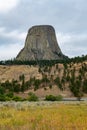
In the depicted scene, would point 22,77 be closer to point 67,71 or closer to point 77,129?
point 67,71

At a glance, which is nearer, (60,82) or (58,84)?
(58,84)

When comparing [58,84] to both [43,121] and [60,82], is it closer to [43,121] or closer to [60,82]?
[60,82]

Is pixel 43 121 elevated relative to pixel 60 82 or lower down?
lower down

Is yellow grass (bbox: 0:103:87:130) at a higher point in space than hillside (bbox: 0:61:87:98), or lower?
lower

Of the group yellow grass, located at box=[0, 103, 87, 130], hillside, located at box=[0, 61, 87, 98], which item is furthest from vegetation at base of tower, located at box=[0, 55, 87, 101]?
yellow grass, located at box=[0, 103, 87, 130]

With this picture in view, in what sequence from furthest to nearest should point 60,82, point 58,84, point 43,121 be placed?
point 60,82, point 58,84, point 43,121

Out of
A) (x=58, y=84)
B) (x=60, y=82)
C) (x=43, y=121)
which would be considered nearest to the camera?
(x=43, y=121)

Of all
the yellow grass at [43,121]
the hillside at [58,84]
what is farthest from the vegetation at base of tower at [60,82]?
the yellow grass at [43,121]

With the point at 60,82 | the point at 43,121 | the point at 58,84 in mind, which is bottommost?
the point at 43,121

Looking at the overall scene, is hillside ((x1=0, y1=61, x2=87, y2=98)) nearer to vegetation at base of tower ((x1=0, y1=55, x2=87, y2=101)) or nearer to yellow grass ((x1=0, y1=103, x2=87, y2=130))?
vegetation at base of tower ((x1=0, y1=55, x2=87, y2=101))

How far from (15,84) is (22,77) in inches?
748

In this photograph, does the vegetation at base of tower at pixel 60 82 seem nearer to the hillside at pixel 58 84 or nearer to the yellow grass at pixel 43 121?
the hillside at pixel 58 84

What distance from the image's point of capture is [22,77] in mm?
192750

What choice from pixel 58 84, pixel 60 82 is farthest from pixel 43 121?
pixel 60 82
